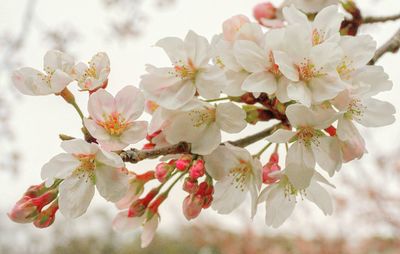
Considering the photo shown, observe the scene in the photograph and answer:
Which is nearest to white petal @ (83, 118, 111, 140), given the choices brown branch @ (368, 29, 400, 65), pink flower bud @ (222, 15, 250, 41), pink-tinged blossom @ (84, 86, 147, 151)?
pink-tinged blossom @ (84, 86, 147, 151)

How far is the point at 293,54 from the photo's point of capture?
1.87ft

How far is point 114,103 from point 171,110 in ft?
0.25

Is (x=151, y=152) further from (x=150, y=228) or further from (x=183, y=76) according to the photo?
(x=150, y=228)

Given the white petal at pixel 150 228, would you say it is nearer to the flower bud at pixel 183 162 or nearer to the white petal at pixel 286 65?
the flower bud at pixel 183 162

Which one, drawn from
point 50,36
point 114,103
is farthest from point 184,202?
point 50,36

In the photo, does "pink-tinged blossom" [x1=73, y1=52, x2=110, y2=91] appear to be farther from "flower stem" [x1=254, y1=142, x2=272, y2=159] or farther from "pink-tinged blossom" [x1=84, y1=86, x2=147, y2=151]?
"flower stem" [x1=254, y1=142, x2=272, y2=159]

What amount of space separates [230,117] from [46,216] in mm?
266

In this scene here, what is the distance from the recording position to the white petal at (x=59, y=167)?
0.53 metres

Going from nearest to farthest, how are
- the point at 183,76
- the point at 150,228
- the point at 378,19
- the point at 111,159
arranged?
1. the point at 111,159
2. the point at 183,76
3. the point at 150,228
4. the point at 378,19

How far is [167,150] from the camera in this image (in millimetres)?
562

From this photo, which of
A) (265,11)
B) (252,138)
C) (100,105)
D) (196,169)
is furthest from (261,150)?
(265,11)

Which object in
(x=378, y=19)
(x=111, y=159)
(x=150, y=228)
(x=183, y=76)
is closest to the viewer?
(x=111, y=159)

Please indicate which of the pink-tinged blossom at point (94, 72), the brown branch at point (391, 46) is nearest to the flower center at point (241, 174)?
the pink-tinged blossom at point (94, 72)

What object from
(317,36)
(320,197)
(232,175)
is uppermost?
(317,36)
